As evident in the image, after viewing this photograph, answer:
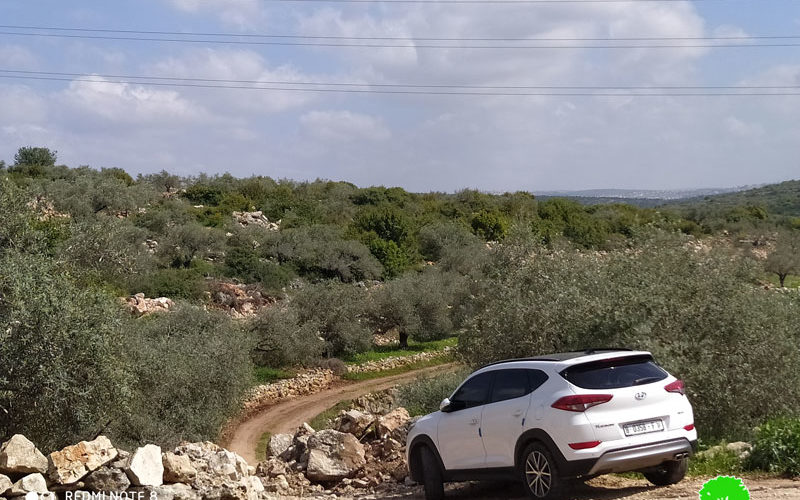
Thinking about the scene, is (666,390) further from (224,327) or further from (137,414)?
(224,327)

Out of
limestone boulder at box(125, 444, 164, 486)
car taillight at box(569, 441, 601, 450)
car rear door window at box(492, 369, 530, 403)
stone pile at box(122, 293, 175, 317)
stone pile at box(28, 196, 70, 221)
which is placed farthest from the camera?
stone pile at box(28, 196, 70, 221)

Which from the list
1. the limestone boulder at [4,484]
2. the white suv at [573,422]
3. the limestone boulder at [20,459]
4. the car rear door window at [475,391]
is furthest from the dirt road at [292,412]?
the white suv at [573,422]

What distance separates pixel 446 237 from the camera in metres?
65.1

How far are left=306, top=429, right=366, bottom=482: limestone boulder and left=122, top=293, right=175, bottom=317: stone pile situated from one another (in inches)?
838

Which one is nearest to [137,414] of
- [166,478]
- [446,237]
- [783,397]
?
[166,478]

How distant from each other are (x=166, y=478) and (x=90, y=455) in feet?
3.76

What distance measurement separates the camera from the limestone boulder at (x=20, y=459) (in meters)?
10.2

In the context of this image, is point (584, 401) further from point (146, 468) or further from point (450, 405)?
point (146, 468)

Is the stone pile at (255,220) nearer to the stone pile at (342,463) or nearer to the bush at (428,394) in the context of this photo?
the bush at (428,394)

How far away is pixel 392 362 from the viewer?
123 feet

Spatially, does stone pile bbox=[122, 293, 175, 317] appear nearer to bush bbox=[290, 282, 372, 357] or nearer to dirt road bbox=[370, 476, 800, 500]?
bush bbox=[290, 282, 372, 357]

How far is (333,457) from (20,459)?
5924 mm

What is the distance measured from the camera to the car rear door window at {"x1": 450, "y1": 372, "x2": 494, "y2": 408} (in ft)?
35.3

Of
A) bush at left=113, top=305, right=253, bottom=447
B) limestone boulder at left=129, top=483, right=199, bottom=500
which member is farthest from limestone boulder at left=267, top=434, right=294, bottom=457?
limestone boulder at left=129, top=483, right=199, bottom=500
